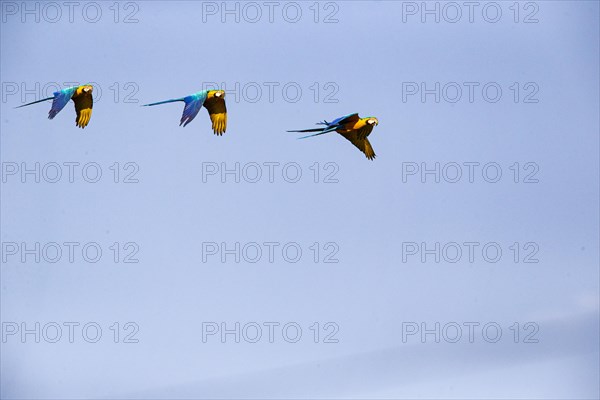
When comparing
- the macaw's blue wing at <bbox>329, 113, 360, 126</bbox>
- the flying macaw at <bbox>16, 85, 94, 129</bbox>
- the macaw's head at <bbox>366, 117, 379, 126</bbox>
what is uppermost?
the flying macaw at <bbox>16, 85, 94, 129</bbox>

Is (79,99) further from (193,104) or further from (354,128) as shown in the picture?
(354,128)

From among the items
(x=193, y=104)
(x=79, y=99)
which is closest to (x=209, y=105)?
(x=193, y=104)

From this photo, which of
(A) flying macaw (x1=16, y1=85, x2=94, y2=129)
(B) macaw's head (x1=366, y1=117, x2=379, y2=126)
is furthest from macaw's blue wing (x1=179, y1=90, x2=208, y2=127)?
(B) macaw's head (x1=366, y1=117, x2=379, y2=126)

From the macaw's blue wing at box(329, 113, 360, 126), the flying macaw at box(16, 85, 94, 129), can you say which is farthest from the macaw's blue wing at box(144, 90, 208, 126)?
the macaw's blue wing at box(329, 113, 360, 126)

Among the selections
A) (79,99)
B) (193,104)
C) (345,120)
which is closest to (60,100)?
(79,99)

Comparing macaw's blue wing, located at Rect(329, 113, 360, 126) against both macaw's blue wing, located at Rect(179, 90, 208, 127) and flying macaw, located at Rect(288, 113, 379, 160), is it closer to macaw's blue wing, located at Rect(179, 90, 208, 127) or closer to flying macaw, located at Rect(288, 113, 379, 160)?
flying macaw, located at Rect(288, 113, 379, 160)

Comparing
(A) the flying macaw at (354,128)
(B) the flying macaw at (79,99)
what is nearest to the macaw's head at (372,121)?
(A) the flying macaw at (354,128)

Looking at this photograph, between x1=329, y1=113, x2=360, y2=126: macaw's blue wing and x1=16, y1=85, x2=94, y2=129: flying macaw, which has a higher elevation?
x1=16, y1=85, x2=94, y2=129: flying macaw

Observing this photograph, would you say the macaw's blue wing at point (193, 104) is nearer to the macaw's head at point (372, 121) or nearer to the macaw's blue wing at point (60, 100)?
the macaw's blue wing at point (60, 100)

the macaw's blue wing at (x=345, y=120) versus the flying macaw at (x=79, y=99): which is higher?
the flying macaw at (x=79, y=99)

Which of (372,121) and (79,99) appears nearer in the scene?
(372,121)

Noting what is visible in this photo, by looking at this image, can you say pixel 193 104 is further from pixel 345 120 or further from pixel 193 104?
pixel 345 120

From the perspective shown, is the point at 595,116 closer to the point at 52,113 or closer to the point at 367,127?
the point at 367,127
